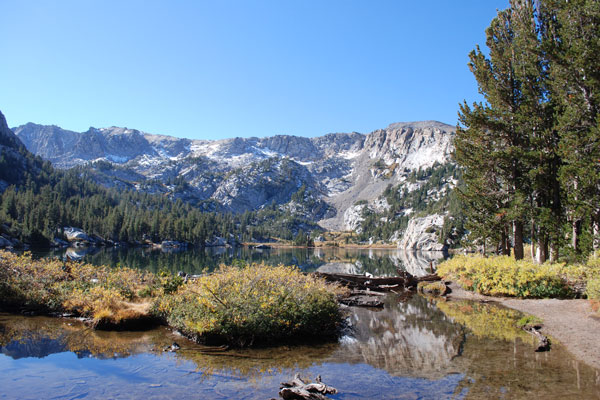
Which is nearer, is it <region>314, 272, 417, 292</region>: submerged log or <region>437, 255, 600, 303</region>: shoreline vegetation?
<region>437, 255, 600, 303</region>: shoreline vegetation

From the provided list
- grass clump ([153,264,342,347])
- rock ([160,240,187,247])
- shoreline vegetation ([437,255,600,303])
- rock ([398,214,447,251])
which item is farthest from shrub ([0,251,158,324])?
rock ([398,214,447,251])

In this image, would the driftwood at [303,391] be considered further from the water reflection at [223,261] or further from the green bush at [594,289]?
the water reflection at [223,261]

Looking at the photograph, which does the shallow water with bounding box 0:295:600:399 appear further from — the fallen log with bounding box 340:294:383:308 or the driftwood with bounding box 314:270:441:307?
the driftwood with bounding box 314:270:441:307

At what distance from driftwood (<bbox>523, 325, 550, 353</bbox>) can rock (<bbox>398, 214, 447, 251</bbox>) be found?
15943 cm

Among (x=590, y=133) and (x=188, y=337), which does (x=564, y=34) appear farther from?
(x=188, y=337)

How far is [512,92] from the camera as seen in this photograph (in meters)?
31.3

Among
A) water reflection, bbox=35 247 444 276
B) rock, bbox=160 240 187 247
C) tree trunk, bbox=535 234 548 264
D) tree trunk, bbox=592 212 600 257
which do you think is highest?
tree trunk, bbox=592 212 600 257

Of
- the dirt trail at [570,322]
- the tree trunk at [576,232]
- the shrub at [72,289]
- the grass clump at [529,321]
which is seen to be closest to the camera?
the dirt trail at [570,322]

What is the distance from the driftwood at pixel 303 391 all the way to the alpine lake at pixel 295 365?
1.59 ft

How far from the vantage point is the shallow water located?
9688mm

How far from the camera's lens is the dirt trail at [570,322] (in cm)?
1265

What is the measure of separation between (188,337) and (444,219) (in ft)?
602

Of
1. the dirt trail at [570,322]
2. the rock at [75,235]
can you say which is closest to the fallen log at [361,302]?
the dirt trail at [570,322]

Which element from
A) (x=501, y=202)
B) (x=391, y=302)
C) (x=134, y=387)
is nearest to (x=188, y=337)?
(x=134, y=387)
